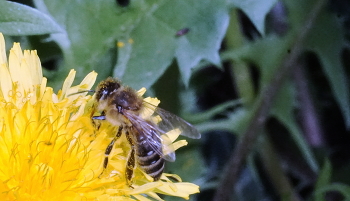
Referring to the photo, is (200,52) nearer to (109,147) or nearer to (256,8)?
(256,8)

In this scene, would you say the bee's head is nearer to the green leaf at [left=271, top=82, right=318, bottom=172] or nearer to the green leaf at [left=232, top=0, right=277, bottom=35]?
the green leaf at [left=232, top=0, right=277, bottom=35]

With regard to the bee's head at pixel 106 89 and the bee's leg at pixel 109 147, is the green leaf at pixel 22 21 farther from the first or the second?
the bee's leg at pixel 109 147

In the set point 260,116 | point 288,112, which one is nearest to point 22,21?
point 260,116

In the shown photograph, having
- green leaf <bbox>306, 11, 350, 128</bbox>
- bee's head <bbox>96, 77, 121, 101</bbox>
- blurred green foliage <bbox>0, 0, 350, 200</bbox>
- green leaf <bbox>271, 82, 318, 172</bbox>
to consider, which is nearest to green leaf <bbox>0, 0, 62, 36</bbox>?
blurred green foliage <bbox>0, 0, 350, 200</bbox>

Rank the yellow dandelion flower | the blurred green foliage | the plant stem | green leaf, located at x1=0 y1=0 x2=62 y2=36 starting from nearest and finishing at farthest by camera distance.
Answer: the yellow dandelion flower
green leaf, located at x1=0 y1=0 x2=62 y2=36
the blurred green foliage
the plant stem

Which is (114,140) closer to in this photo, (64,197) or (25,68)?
(64,197)

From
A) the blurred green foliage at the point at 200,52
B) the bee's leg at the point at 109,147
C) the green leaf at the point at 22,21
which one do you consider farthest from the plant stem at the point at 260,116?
the green leaf at the point at 22,21

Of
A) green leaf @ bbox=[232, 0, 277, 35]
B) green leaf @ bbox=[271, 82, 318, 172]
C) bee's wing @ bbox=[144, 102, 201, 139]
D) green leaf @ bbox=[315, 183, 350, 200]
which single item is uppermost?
green leaf @ bbox=[232, 0, 277, 35]
